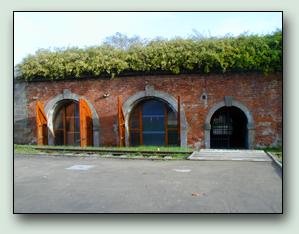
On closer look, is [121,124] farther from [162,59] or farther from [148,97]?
[162,59]

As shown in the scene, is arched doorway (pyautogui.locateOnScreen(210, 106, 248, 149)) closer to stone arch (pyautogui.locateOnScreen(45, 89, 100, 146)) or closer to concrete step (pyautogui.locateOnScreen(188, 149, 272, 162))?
concrete step (pyautogui.locateOnScreen(188, 149, 272, 162))

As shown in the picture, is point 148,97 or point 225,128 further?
point 225,128

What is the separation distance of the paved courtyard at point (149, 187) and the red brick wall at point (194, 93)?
240 centimetres

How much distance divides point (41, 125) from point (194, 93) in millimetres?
5099

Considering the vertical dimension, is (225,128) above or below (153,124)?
below

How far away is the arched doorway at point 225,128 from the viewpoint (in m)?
10.4

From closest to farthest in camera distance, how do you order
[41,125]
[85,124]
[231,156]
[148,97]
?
[231,156] < [85,124] < [148,97] < [41,125]

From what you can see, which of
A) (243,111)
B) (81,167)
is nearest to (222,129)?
(243,111)

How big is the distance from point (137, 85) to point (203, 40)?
2.40 meters

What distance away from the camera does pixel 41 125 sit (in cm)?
1003

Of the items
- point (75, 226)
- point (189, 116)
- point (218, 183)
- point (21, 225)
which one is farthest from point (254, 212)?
point (189, 116)

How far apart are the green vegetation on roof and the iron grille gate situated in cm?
233

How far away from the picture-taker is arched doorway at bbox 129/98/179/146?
9312mm

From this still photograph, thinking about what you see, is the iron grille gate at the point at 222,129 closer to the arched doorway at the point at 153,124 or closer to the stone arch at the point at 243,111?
the stone arch at the point at 243,111
